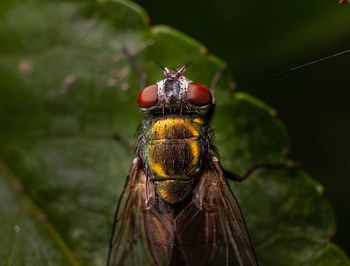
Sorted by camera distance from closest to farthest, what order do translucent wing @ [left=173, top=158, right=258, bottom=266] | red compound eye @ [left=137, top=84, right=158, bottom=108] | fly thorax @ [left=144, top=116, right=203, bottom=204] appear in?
1. translucent wing @ [left=173, top=158, right=258, bottom=266]
2. fly thorax @ [left=144, top=116, right=203, bottom=204]
3. red compound eye @ [left=137, top=84, right=158, bottom=108]

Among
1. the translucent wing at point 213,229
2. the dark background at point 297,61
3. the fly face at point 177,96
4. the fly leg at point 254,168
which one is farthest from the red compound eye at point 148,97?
the dark background at point 297,61

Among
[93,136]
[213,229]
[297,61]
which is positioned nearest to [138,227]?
[213,229]

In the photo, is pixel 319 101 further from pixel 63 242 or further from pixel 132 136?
pixel 63 242

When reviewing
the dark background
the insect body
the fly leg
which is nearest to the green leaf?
the fly leg

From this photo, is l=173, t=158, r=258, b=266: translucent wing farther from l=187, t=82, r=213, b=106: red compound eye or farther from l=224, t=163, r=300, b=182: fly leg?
l=187, t=82, r=213, b=106: red compound eye

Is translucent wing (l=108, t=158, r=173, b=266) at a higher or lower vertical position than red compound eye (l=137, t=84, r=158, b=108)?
lower

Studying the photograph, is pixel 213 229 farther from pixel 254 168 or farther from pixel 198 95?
pixel 198 95

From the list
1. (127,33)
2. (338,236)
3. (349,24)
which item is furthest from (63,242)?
(349,24)

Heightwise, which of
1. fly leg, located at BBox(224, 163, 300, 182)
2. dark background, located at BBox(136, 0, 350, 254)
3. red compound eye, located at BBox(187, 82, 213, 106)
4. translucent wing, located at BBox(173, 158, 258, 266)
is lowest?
translucent wing, located at BBox(173, 158, 258, 266)

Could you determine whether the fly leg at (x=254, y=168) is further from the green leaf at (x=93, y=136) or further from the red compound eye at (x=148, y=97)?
the red compound eye at (x=148, y=97)
